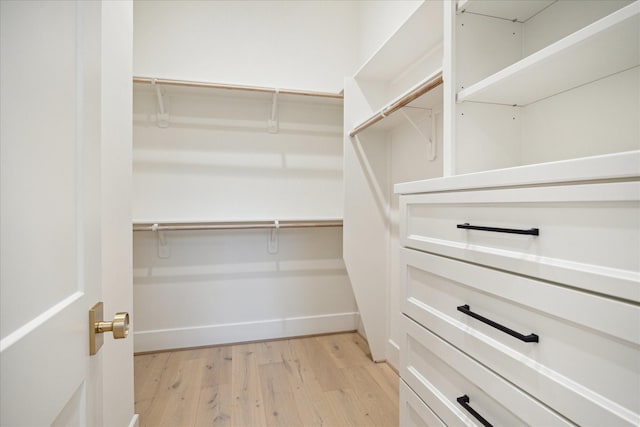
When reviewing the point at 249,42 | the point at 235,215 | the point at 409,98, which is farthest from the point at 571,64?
the point at 249,42

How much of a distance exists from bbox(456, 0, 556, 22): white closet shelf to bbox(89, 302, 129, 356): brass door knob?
4.14 ft

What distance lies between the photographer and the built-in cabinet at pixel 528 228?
1.55ft

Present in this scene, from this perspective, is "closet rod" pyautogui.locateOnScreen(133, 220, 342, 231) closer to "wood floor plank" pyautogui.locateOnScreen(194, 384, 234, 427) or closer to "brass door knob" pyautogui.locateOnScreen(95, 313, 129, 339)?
"wood floor plank" pyautogui.locateOnScreen(194, 384, 234, 427)

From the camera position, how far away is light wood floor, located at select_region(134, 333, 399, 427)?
145 centimetres

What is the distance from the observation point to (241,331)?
7.24ft

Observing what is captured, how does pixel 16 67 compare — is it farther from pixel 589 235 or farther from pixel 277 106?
pixel 277 106

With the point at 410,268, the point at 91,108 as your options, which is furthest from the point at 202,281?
the point at 91,108

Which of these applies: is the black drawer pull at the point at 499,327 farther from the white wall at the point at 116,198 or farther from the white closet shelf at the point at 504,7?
the white wall at the point at 116,198

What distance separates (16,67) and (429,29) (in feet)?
5.09

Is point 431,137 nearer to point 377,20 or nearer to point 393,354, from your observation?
point 377,20

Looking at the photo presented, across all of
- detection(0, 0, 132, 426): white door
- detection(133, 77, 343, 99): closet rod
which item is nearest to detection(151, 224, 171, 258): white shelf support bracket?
detection(133, 77, 343, 99): closet rod

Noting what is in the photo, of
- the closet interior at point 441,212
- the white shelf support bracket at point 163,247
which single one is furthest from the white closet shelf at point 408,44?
the white shelf support bracket at point 163,247

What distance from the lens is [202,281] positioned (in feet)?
7.06

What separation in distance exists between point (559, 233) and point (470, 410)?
1.57 feet
